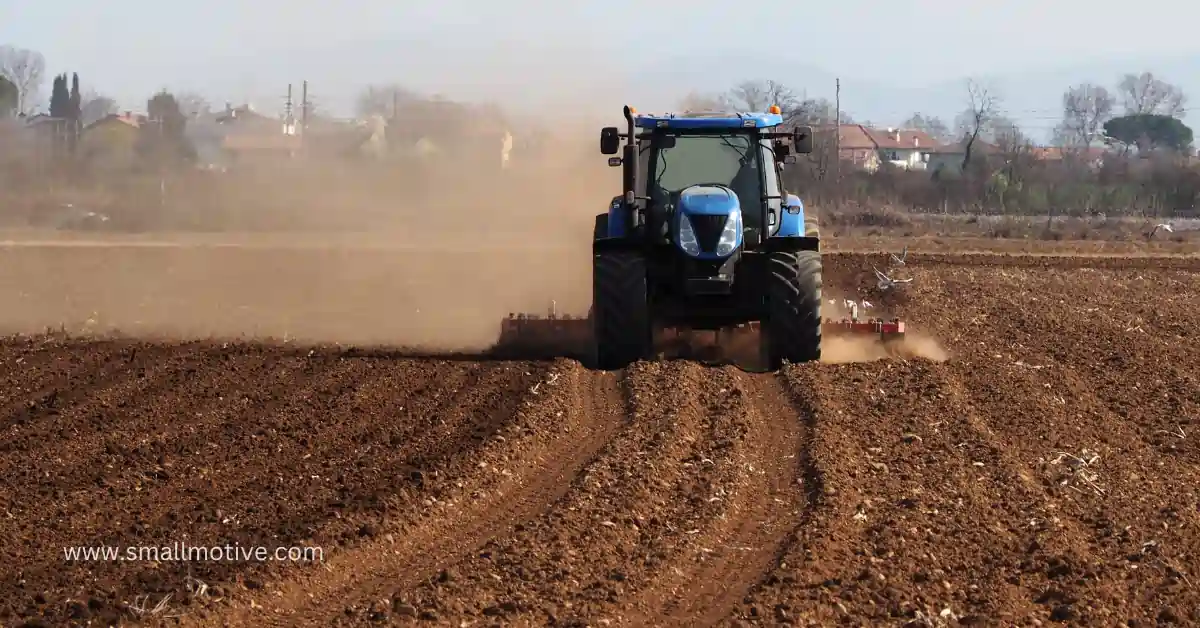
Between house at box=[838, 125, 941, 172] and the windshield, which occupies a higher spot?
house at box=[838, 125, 941, 172]

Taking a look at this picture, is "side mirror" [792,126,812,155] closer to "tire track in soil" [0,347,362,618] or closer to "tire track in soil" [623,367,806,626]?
"tire track in soil" [623,367,806,626]

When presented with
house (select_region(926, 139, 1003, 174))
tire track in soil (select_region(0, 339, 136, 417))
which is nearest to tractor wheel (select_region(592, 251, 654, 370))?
tire track in soil (select_region(0, 339, 136, 417))

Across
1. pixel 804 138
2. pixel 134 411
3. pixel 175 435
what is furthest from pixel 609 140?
pixel 175 435

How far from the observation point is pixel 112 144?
37.3 m

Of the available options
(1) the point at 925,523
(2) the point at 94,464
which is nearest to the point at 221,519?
(2) the point at 94,464

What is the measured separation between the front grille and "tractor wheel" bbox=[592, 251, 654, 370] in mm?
591

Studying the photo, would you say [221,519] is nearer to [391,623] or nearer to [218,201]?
[391,623]

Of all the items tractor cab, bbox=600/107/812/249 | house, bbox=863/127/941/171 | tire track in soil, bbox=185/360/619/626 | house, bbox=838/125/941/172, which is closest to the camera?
tire track in soil, bbox=185/360/619/626

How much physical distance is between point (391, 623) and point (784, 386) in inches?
252

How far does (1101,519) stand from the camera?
738cm

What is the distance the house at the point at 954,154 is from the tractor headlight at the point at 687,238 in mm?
49245

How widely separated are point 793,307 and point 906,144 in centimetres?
9811

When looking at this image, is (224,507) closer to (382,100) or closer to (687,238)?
(687,238)

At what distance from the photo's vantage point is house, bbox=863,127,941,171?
102938 mm
